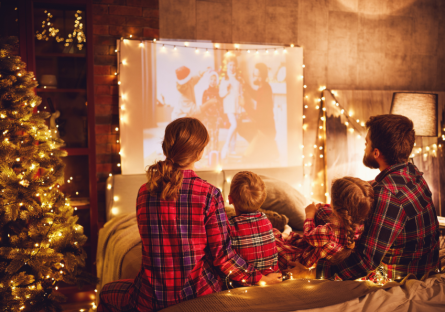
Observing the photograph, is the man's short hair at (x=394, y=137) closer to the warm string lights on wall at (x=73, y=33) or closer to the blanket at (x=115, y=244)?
the blanket at (x=115, y=244)

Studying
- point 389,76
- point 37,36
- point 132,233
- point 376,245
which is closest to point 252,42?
point 389,76

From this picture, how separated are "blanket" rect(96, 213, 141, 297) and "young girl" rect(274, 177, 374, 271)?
103cm

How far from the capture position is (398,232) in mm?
1551

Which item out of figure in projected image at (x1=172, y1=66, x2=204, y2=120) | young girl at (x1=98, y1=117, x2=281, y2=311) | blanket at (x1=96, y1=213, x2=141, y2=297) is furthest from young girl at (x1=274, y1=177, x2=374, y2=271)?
figure in projected image at (x1=172, y1=66, x2=204, y2=120)

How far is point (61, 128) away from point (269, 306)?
2.66 meters

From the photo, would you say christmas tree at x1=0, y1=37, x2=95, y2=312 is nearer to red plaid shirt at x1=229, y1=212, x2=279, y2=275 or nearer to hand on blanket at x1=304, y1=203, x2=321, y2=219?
red plaid shirt at x1=229, y1=212, x2=279, y2=275

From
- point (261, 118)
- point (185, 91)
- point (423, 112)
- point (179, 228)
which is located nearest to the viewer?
point (179, 228)

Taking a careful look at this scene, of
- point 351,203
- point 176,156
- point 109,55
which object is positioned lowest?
point 351,203

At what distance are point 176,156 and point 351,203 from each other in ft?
2.64

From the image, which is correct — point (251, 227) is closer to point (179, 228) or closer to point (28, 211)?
point (179, 228)

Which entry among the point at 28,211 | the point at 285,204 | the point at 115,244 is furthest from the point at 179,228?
the point at 285,204

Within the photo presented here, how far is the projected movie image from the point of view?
11.1ft

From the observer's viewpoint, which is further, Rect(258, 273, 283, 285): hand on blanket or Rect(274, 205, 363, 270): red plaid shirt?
Rect(274, 205, 363, 270): red plaid shirt

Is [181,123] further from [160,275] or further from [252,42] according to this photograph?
[252,42]
